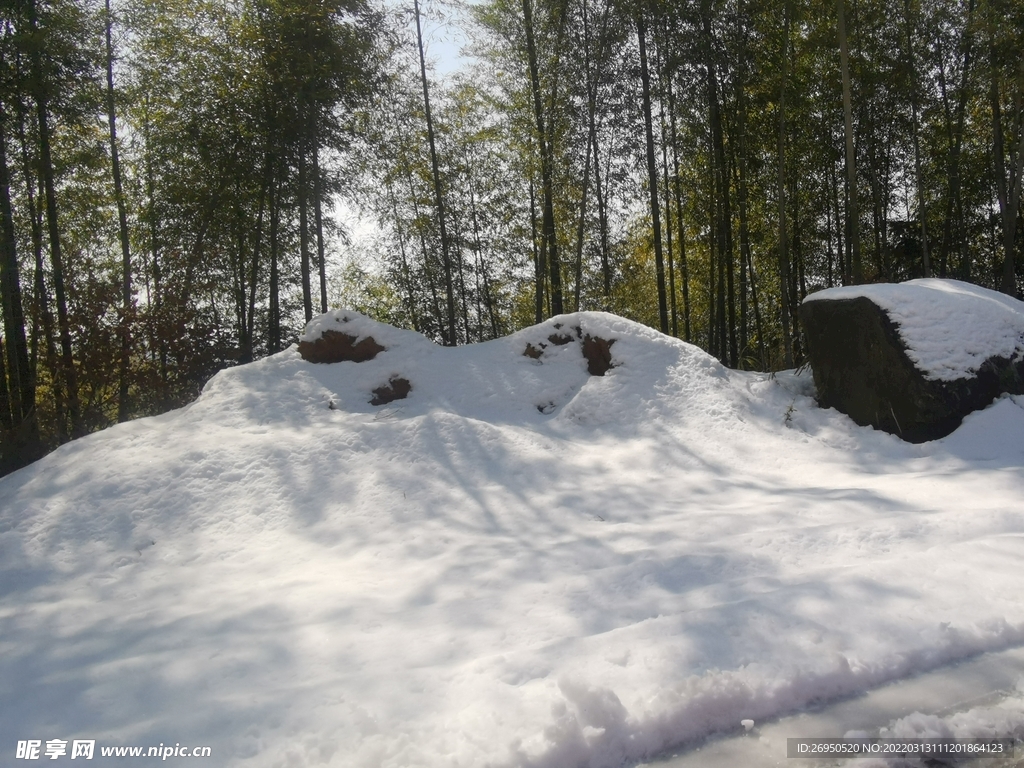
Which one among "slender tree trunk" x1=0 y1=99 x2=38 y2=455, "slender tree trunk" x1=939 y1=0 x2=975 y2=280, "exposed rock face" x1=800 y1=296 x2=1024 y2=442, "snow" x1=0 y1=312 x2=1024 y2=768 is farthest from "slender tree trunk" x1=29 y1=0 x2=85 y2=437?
"slender tree trunk" x1=939 y1=0 x2=975 y2=280

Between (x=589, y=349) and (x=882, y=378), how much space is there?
222 cm

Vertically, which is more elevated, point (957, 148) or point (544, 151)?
point (544, 151)

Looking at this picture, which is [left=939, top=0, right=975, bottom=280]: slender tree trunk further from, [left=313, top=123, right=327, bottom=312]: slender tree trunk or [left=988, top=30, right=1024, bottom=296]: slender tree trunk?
[left=313, top=123, right=327, bottom=312]: slender tree trunk

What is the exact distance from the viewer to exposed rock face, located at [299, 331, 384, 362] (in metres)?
5.78

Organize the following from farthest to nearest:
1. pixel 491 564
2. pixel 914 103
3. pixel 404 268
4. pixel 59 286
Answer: pixel 404 268 → pixel 914 103 → pixel 59 286 → pixel 491 564

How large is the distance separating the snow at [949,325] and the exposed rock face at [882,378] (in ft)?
0.15

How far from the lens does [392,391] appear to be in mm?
5465

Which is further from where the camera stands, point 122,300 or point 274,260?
point 274,260

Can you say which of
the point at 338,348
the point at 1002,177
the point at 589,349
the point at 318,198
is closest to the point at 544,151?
the point at 318,198

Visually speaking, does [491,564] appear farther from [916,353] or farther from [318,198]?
[318,198]

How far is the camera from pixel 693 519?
3201 millimetres

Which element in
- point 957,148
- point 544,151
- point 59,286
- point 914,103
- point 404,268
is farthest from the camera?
point 404,268

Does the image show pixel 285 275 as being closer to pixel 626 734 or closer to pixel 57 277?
pixel 57 277

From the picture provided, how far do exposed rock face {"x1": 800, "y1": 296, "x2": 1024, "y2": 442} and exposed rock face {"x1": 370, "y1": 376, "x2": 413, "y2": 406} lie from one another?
10.4ft
